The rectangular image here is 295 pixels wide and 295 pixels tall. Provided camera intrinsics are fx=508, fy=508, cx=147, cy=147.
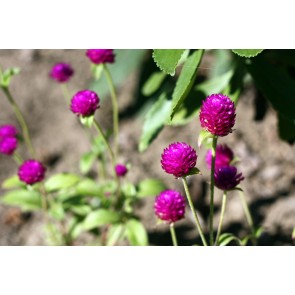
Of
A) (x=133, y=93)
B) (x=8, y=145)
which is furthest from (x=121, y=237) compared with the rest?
(x=133, y=93)

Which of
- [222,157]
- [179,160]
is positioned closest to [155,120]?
[222,157]

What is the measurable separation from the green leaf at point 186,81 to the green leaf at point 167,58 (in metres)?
0.06

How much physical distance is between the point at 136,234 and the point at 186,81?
60cm

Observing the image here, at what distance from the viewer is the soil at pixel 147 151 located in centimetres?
196

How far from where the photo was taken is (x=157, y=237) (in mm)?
1914

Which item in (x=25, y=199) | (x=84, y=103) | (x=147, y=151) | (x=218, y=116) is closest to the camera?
(x=218, y=116)

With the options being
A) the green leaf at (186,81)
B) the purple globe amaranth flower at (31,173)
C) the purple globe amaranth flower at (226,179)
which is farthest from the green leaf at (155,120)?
the purple globe amaranth flower at (226,179)

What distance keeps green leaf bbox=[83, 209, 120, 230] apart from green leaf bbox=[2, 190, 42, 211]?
0.21 m

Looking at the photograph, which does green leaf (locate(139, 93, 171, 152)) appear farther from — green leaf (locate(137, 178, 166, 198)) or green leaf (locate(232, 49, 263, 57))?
green leaf (locate(232, 49, 263, 57))

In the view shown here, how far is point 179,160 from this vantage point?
1.02 meters

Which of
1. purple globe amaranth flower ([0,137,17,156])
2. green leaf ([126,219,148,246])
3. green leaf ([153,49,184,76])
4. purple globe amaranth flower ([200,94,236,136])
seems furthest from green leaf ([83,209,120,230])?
purple globe amaranth flower ([200,94,236,136])

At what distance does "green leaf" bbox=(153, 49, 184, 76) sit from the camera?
118 cm

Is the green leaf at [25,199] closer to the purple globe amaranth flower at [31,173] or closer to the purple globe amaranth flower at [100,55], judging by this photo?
the purple globe amaranth flower at [31,173]

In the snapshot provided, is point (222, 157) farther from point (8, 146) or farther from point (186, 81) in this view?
point (8, 146)
